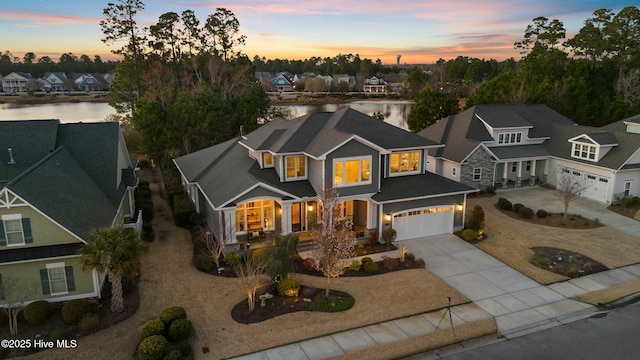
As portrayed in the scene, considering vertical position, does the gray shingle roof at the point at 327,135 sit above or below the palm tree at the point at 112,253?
above

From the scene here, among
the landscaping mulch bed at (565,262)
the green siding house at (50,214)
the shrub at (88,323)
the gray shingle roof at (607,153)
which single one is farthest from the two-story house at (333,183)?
the gray shingle roof at (607,153)

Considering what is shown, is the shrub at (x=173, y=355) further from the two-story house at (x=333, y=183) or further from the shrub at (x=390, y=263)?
the shrub at (x=390, y=263)

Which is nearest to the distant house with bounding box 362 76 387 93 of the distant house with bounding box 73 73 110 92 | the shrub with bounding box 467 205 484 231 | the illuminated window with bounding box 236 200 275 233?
the distant house with bounding box 73 73 110 92

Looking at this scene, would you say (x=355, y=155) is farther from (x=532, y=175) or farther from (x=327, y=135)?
(x=532, y=175)

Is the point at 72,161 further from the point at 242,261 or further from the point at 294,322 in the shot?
the point at 294,322

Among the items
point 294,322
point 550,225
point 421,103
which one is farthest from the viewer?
point 421,103

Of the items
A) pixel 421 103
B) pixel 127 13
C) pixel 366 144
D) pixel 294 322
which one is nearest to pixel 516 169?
pixel 421 103

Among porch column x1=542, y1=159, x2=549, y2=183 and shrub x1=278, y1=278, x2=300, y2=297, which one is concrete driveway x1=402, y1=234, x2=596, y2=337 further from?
porch column x1=542, y1=159, x2=549, y2=183
